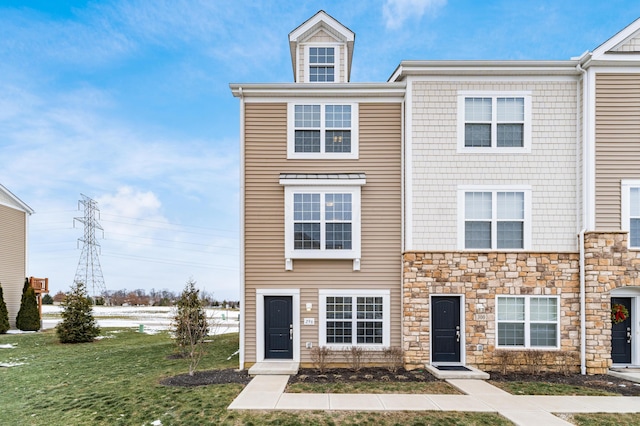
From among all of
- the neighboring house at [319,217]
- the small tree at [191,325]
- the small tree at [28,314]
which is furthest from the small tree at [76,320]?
the neighboring house at [319,217]

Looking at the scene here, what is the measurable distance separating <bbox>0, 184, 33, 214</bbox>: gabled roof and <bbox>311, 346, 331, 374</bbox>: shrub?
65.5 feet

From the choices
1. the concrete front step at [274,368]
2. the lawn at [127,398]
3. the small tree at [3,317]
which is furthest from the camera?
the small tree at [3,317]

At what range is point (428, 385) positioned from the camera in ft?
27.9

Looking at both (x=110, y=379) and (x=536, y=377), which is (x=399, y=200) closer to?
(x=536, y=377)

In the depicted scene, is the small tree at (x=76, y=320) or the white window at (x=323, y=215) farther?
the small tree at (x=76, y=320)

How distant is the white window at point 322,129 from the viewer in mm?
10766

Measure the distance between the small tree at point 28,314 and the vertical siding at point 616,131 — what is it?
25.7 meters

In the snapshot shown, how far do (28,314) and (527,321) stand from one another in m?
23.4

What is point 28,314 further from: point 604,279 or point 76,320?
point 604,279

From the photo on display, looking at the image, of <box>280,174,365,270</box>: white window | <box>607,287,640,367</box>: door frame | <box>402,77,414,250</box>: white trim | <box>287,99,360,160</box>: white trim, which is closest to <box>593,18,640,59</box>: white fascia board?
<box>402,77,414,250</box>: white trim

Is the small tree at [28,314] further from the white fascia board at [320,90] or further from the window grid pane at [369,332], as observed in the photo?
the window grid pane at [369,332]

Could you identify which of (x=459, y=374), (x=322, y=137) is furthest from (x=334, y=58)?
(x=459, y=374)

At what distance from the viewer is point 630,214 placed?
32.9 ft

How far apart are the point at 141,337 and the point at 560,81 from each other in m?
19.4
